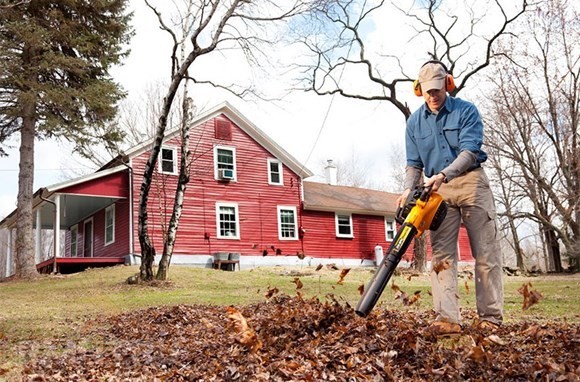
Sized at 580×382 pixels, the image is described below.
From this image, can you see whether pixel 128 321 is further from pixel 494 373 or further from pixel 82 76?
pixel 82 76

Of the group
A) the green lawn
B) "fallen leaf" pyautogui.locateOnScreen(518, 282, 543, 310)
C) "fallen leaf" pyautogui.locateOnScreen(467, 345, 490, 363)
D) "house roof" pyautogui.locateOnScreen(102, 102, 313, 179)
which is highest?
"house roof" pyautogui.locateOnScreen(102, 102, 313, 179)

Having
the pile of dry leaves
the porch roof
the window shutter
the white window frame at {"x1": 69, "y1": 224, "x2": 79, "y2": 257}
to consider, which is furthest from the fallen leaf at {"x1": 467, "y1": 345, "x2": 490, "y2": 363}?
the white window frame at {"x1": 69, "y1": 224, "x2": 79, "y2": 257}

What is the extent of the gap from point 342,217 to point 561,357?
24905 millimetres

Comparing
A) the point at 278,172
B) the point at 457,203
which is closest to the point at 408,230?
the point at 457,203

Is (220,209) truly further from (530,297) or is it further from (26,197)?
(530,297)

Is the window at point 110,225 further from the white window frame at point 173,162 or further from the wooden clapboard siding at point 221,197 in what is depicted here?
the white window frame at point 173,162

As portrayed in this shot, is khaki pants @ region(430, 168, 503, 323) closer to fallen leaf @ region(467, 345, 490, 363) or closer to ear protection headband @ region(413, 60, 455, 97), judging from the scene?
ear protection headband @ region(413, 60, 455, 97)

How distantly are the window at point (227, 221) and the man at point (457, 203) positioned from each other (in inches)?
789

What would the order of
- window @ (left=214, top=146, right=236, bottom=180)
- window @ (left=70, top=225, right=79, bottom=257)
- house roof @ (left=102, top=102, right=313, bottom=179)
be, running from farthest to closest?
window @ (left=70, top=225, right=79, bottom=257), window @ (left=214, top=146, right=236, bottom=180), house roof @ (left=102, top=102, right=313, bottom=179)

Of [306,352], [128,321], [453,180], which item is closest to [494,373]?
[306,352]

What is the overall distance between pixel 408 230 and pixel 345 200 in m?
25.3

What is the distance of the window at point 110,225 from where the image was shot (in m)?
23.3

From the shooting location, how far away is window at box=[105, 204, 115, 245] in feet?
76.3

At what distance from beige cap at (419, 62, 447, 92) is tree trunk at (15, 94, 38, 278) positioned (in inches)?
716
